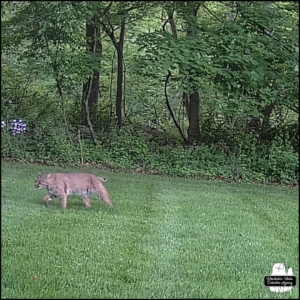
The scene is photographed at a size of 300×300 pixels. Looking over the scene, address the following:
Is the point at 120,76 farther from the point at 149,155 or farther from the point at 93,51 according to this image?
the point at 149,155

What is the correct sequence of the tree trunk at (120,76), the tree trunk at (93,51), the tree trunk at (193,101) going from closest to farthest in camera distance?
the tree trunk at (193,101)
the tree trunk at (93,51)
the tree trunk at (120,76)

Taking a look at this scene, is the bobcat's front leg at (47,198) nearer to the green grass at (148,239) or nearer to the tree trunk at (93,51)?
the green grass at (148,239)

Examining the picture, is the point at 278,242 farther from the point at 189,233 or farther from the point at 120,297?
the point at 120,297

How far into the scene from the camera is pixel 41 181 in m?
2.17

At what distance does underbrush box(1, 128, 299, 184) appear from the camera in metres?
2.05

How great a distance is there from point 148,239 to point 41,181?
48cm

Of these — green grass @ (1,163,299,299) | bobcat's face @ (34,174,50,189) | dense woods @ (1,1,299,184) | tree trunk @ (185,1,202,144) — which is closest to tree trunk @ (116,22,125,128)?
dense woods @ (1,1,299,184)

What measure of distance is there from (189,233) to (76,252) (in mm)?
451

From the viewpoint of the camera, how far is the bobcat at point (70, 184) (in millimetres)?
2160

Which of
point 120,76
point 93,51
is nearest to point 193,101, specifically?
point 120,76

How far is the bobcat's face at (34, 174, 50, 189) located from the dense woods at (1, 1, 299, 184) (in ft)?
0.24

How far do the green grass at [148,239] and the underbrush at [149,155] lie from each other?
4 cm

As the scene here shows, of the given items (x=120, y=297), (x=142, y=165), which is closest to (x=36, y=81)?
(x=142, y=165)

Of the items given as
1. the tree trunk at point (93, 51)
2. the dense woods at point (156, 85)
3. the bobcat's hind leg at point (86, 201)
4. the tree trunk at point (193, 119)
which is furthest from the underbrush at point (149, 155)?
the bobcat's hind leg at point (86, 201)
